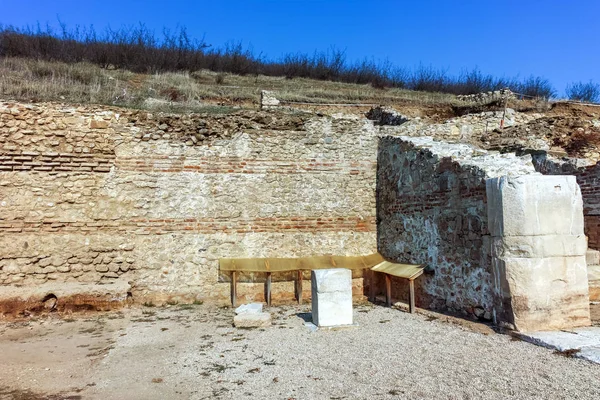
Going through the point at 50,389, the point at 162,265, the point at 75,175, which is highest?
the point at 75,175

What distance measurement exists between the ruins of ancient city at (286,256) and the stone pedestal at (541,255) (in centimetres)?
2

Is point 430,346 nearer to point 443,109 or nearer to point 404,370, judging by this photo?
point 404,370

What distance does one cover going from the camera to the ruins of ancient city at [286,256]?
4.56 metres

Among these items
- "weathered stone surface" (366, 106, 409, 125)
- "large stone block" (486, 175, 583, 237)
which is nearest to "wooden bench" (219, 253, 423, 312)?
"large stone block" (486, 175, 583, 237)

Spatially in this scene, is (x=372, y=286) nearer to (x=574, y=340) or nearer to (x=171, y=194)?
(x=574, y=340)

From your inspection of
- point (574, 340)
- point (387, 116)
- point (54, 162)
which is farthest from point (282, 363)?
point (387, 116)

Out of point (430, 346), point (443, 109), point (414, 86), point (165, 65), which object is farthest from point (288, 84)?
point (430, 346)

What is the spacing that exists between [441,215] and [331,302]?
2393 mm

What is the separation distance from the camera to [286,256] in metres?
8.70

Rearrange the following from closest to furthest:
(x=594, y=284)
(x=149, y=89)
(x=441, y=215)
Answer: (x=594, y=284) < (x=441, y=215) < (x=149, y=89)

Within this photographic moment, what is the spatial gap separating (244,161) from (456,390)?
6.00 metres

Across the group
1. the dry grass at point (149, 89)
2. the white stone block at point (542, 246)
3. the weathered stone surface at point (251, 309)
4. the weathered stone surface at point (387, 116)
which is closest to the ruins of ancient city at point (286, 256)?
the white stone block at point (542, 246)

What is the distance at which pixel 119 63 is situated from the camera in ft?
76.9

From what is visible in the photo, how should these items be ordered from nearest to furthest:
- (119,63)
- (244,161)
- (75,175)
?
(75,175) < (244,161) < (119,63)
